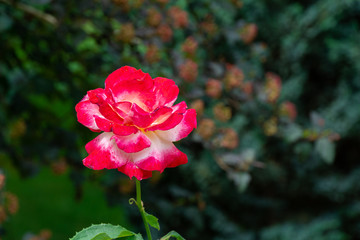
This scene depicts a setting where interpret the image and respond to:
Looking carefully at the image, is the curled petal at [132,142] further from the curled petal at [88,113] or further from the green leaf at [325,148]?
the green leaf at [325,148]

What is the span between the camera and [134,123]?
0.52 meters

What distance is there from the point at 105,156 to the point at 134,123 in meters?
0.05

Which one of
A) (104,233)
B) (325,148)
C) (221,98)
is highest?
(221,98)

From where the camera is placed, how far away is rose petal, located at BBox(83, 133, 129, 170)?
0.50 meters

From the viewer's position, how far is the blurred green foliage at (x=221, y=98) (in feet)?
5.36

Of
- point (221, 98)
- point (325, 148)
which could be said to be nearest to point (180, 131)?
point (325, 148)

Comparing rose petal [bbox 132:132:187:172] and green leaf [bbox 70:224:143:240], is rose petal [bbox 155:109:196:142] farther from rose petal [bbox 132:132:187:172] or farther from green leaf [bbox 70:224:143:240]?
green leaf [bbox 70:224:143:240]

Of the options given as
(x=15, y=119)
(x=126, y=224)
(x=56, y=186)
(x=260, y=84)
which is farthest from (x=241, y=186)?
(x=56, y=186)

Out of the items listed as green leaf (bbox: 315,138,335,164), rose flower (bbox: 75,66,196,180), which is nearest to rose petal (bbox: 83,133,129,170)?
rose flower (bbox: 75,66,196,180)

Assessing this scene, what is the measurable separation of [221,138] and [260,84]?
0.47 meters

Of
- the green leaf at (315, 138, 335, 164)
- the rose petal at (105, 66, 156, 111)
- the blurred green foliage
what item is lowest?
the rose petal at (105, 66, 156, 111)

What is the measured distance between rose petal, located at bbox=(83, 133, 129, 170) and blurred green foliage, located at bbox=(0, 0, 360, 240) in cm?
98

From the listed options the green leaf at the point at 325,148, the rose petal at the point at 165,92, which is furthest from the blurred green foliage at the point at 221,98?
the rose petal at the point at 165,92

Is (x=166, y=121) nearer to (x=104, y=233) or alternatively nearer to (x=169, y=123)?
(x=169, y=123)
